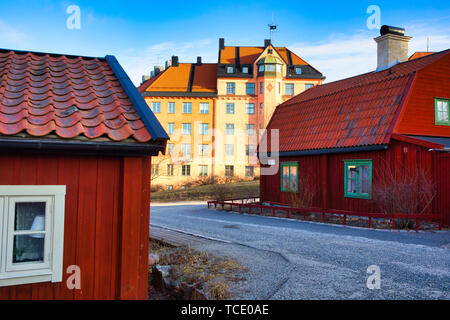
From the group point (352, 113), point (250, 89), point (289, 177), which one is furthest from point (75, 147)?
point (250, 89)

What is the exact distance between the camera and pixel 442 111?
16.2 m

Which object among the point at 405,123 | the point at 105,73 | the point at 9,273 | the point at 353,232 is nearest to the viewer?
the point at 9,273

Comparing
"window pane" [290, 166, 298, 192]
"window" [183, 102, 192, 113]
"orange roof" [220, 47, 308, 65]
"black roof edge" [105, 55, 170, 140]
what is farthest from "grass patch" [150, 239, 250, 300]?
"orange roof" [220, 47, 308, 65]

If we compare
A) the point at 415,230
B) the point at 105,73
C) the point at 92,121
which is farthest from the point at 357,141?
the point at 92,121

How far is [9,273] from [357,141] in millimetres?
13759

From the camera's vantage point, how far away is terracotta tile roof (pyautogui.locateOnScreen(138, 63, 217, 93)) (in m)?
47.0

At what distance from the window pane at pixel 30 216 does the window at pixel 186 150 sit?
4178 centimetres

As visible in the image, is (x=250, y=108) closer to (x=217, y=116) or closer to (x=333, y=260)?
(x=217, y=116)

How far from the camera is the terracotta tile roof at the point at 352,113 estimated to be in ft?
51.0

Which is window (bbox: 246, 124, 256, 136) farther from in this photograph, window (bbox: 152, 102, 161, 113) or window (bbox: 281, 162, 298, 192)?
window (bbox: 281, 162, 298, 192)

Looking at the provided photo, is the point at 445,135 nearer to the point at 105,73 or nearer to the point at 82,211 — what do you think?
the point at 105,73

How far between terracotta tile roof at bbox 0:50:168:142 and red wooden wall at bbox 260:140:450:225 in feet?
35.7

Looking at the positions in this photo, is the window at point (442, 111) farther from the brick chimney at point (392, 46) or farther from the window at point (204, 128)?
the window at point (204, 128)
